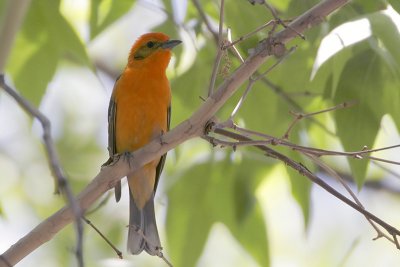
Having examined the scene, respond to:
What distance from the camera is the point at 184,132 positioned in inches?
115

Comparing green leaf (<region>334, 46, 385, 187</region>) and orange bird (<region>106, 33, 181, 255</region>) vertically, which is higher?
orange bird (<region>106, 33, 181, 255</region>)

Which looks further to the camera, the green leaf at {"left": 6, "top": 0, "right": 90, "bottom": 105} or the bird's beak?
the bird's beak

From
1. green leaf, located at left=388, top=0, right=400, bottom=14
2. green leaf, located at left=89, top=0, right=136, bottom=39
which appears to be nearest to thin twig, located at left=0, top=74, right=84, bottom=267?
green leaf, located at left=388, top=0, right=400, bottom=14

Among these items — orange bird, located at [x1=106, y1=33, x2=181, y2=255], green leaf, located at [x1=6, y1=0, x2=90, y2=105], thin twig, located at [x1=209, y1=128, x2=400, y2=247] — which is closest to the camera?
thin twig, located at [x1=209, y1=128, x2=400, y2=247]

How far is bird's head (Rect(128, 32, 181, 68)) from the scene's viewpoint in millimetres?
5776

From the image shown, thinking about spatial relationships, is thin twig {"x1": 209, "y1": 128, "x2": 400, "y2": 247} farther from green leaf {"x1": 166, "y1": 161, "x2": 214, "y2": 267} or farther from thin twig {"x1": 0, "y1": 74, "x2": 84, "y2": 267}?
green leaf {"x1": 166, "y1": 161, "x2": 214, "y2": 267}

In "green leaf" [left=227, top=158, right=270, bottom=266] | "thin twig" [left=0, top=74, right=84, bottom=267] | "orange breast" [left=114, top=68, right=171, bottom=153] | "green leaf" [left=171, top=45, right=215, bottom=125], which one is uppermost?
"orange breast" [left=114, top=68, right=171, bottom=153]

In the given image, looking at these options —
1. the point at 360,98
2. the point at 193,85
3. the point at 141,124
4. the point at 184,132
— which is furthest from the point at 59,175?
the point at 141,124

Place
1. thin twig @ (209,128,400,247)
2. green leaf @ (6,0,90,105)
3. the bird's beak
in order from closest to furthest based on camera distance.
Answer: thin twig @ (209,128,400,247) → green leaf @ (6,0,90,105) → the bird's beak

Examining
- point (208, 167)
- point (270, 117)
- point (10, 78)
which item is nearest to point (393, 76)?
point (270, 117)

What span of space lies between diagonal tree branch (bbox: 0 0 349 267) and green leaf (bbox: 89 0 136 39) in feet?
4.68

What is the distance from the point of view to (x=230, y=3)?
4.52 metres

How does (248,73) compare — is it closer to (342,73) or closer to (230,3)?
(342,73)

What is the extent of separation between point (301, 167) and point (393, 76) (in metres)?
1.12
